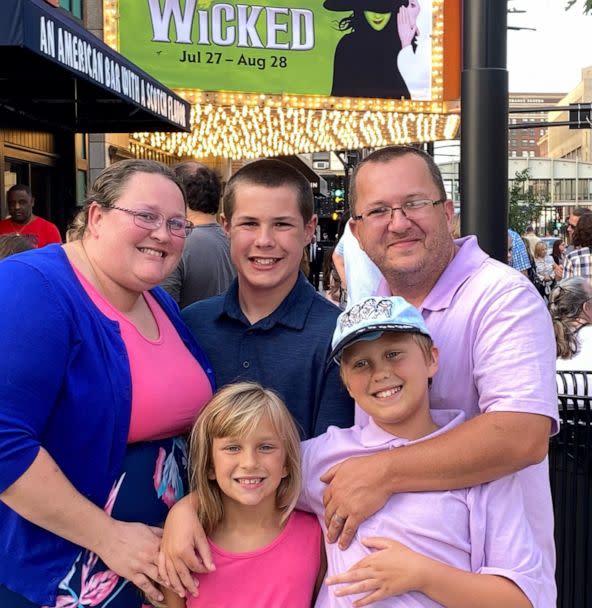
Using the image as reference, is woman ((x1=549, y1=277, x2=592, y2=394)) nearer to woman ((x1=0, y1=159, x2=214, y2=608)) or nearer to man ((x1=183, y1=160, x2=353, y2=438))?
man ((x1=183, y1=160, x2=353, y2=438))

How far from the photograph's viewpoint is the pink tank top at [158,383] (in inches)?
92.3

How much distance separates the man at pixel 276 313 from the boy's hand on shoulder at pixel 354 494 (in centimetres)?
38

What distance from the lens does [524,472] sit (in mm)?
2303

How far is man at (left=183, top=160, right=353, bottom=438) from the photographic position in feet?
8.63

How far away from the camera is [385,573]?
2.05m

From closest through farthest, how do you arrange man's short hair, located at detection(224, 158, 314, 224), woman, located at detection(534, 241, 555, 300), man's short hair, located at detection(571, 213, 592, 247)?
man's short hair, located at detection(224, 158, 314, 224), man's short hair, located at detection(571, 213, 592, 247), woman, located at detection(534, 241, 555, 300)

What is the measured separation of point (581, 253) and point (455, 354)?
7.02 metres

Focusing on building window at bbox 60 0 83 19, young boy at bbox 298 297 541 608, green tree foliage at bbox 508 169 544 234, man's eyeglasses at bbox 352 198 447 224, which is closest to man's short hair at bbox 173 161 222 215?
man's eyeglasses at bbox 352 198 447 224

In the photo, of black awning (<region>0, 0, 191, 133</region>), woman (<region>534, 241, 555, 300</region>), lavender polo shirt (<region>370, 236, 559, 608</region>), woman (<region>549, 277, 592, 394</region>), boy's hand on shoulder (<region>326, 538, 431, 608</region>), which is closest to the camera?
boy's hand on shoulder (<region>326, 538, 431, 608</region>)

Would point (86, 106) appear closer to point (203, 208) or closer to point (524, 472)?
point (203, 208)

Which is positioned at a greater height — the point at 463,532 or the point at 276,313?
the point at 276,313

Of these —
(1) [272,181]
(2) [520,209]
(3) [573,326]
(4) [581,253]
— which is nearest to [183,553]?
(1) [272,181]

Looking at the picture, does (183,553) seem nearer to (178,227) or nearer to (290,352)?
(290,352)

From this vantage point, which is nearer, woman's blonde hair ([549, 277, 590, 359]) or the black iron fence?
the black iron fence
